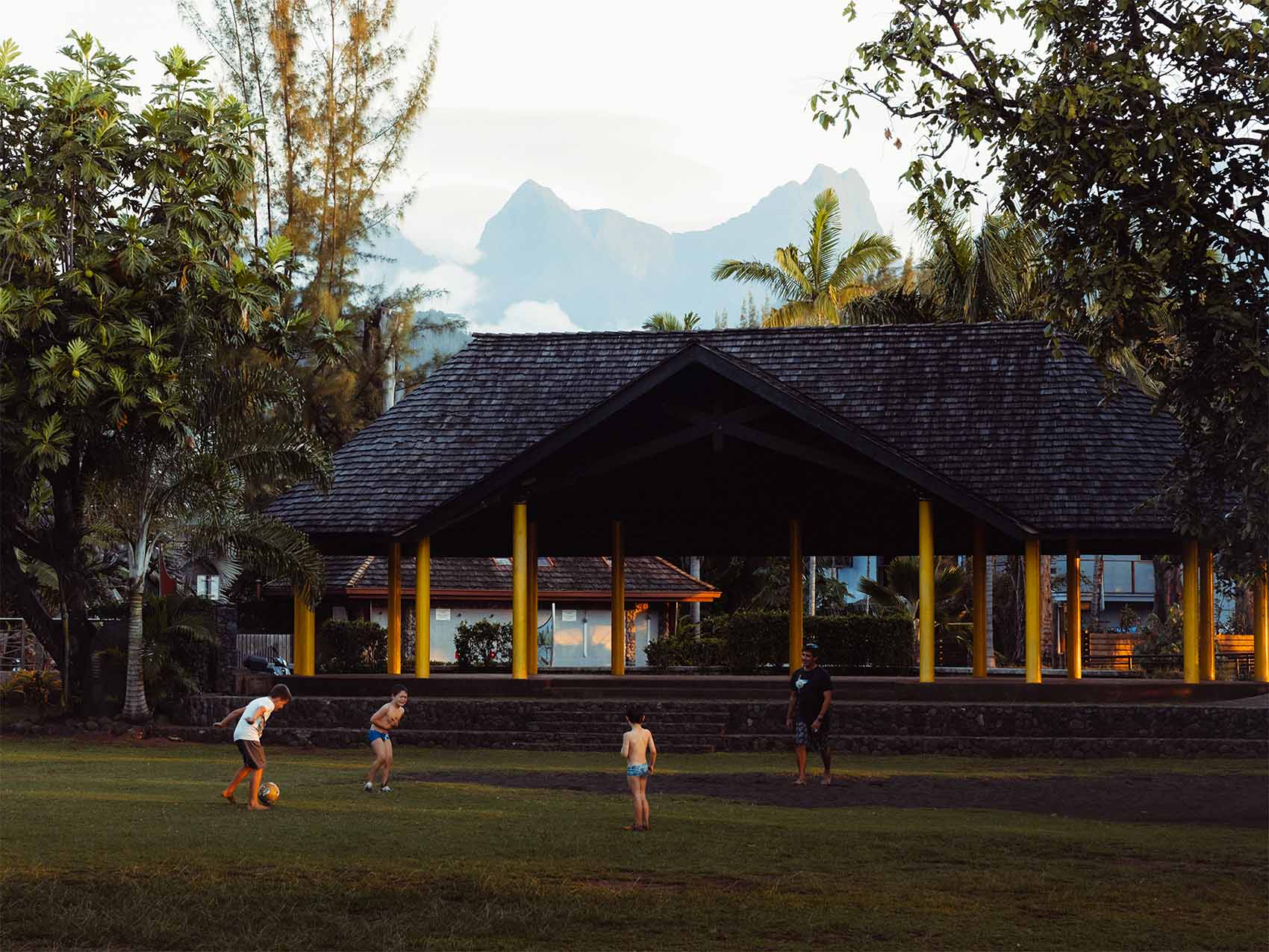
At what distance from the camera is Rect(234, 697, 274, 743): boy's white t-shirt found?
49.8 feet

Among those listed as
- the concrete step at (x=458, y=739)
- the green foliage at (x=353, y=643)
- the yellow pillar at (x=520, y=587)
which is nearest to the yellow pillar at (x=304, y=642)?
the concrete step at (x=458, y=739)

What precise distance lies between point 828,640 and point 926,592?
32.5ft

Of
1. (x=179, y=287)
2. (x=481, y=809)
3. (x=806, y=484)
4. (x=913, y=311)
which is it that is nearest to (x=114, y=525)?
(x=179, y=287)

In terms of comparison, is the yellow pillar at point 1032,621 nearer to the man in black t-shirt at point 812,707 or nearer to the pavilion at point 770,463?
the pavilion at point 770,463

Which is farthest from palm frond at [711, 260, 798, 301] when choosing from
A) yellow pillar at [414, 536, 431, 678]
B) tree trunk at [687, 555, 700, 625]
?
yellow pillar at [414, 536, 431, 678]

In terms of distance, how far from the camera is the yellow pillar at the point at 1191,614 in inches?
923

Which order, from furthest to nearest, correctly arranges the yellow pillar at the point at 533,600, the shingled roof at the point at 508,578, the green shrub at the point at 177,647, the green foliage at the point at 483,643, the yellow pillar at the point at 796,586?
the shingled roof at the point at 508,578 < the green foliage at the point at 483,643 < the yellow pillar at the point at 533,600 < the yellow pillar at the point at 796,586 < the green shrub at the point at 177,647

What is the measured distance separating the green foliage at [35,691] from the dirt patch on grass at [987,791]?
9667 millimetres

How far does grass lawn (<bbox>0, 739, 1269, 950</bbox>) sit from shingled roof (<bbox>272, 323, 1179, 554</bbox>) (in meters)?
7.57

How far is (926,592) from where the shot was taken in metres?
22.8

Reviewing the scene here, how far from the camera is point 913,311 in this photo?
Result: 40.5m

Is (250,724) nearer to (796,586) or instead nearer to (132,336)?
(132,336)

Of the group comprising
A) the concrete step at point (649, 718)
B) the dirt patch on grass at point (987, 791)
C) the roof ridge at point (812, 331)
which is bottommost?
the dirt patch on grass at point (987, 791)

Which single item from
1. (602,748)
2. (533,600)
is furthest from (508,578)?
(602,748)
